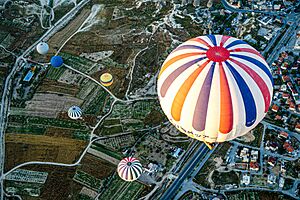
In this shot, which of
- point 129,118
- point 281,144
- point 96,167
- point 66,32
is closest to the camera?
point 96,167

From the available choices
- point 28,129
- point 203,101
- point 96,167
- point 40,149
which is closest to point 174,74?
point 203,101

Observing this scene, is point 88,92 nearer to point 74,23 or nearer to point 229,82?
point 74,23

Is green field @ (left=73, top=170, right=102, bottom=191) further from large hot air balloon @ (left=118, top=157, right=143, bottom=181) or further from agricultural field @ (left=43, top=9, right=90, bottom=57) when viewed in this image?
agricultural field @ (left=43, top=9, right=90, bottom=57)

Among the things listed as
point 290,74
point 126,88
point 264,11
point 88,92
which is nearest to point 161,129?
point 126,88

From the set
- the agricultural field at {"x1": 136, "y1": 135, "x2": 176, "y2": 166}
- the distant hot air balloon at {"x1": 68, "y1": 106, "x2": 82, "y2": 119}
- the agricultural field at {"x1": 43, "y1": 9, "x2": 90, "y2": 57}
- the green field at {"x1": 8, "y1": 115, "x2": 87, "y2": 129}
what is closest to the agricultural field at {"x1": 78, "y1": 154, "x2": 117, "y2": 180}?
the agricultural field at {"x1": 136, "y1": 135, "x2": 176, "y2": 166}

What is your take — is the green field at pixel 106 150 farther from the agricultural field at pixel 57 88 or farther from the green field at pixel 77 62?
the green field at pixel 77 62

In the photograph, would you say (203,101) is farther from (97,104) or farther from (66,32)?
(66,32)

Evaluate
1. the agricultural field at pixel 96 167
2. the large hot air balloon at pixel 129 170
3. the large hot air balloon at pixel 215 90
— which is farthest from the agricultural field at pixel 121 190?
the large hot air balloon at pixel 215 90

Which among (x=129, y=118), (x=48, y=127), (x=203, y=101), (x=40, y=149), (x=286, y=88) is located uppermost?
(x=286, y=88)
